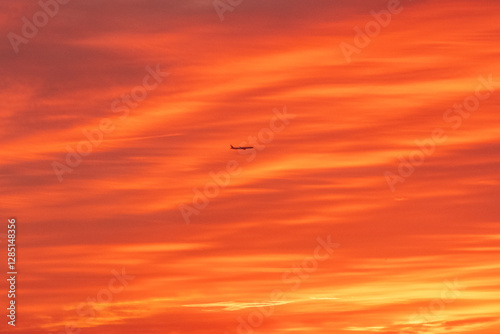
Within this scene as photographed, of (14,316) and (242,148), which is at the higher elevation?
(242,148)

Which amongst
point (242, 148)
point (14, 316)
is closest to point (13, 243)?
point (14, 316)

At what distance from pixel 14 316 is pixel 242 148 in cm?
4581

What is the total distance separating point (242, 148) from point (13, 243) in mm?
39988

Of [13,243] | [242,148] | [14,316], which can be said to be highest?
[242,148]

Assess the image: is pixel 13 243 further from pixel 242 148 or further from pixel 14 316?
pixel 242 148

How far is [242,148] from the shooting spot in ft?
167

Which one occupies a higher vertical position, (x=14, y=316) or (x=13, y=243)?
(x=13, y=243)

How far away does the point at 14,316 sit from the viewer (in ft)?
159

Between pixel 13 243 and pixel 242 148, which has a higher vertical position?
pixel 242 148

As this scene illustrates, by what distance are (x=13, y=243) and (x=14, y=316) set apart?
11.8 meters
